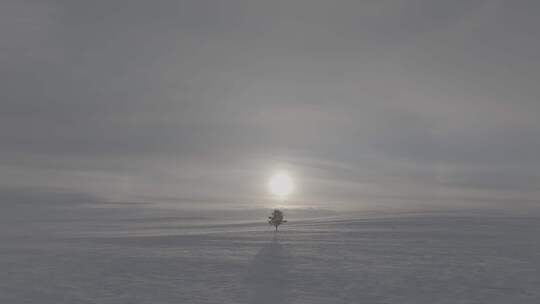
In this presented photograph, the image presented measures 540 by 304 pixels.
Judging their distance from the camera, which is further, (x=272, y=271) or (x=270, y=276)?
(x=272, y=271)

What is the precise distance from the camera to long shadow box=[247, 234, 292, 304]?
18641 mm

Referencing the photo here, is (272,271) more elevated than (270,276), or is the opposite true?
(272,271)

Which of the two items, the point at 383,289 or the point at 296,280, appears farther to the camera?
the point at 296,280

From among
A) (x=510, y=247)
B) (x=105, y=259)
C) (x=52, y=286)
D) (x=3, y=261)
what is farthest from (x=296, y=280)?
(x=510, y=247)

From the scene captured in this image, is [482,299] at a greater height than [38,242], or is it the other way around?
[38,242]

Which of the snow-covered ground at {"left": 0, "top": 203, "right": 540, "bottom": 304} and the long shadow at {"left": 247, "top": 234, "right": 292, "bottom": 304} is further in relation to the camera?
the snow-covered ground at {"left": 0, "top": 203, "right": 540, "bottom": 304}

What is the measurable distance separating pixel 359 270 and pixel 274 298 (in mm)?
7510

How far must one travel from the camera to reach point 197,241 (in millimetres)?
39094

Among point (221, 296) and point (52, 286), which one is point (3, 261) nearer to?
point (52, 286)

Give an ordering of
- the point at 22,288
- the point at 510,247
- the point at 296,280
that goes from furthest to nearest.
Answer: the point at 510,247 < the point at 296,280 < the point at 22,288

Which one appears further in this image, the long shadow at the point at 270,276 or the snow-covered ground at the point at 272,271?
the snow-covered ground at the point at 272,271

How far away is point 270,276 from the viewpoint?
2288cm

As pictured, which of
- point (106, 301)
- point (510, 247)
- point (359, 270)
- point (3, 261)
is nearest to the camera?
point (106, 301)

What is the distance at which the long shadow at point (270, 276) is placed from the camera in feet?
61.2
